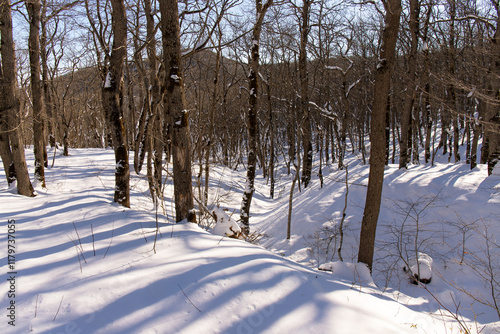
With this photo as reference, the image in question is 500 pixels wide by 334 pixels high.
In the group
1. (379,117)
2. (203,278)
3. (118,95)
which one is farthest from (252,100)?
(203,278)

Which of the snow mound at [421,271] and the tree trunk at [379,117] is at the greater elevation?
the tree trunk at [379,117]

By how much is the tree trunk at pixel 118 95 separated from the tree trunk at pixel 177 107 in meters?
1.74

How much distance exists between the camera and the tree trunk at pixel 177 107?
195 inches

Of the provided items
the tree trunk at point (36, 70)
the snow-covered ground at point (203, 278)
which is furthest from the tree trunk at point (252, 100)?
the tree trunk at point (36, 70)

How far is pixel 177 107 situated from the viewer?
5.11 meters

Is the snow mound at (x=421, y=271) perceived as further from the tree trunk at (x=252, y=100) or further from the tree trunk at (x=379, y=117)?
the tree trunk at (x=252, y=100)

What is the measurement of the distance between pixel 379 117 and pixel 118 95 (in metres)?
5.48

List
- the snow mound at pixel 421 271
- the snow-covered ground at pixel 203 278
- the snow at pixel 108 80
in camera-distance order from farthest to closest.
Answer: the snow at pixel 108 80 < the snow mound at pixel 421 271 < the snow-covered ground at pixel 203 278

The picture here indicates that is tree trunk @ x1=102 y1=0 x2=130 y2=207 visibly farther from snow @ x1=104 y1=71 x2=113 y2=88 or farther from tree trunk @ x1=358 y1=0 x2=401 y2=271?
tree trunk @ x1=358 y1=0 x2=401 y2=271

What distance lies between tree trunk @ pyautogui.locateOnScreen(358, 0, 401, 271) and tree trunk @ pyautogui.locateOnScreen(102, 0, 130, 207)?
17.1 feet

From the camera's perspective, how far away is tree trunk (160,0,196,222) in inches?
195

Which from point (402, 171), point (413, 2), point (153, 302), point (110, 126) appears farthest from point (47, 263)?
point (413, 2)

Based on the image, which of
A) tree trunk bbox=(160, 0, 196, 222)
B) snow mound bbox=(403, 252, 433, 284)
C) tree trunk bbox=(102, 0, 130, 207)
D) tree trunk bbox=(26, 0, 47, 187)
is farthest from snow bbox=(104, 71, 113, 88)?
snow mound bbox=(403, 252, 433, 284)

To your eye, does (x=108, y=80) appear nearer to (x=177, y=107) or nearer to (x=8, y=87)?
(x=177, y=107)
